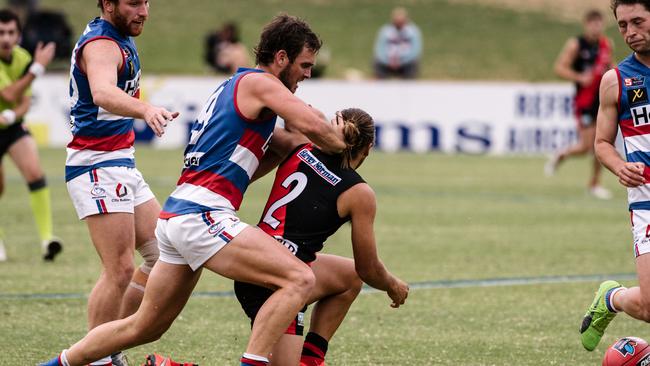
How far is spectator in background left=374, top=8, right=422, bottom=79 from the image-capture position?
88.4ft

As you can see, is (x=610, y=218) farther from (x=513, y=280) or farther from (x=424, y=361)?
(x=424, y=361)

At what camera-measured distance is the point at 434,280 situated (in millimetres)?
9641

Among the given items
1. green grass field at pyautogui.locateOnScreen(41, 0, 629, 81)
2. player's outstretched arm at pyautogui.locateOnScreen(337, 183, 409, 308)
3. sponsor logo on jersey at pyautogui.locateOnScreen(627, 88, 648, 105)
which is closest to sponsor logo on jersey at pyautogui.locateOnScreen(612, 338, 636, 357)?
sponsor logo on jersey at pyautogui.locateOnScreen(627, 88, 648, 105)

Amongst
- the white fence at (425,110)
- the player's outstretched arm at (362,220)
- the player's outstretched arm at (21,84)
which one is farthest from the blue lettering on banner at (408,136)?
the player's outstretched arm at (362,220)

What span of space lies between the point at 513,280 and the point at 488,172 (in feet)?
34.2

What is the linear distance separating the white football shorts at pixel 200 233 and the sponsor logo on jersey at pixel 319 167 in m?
0.54

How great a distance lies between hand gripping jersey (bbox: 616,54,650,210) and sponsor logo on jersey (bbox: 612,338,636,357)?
0.74 m

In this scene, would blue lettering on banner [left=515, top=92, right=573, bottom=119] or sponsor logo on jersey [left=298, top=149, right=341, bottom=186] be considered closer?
sponsor logo on jersey [left=298, top=149, right=341, bottom=186]

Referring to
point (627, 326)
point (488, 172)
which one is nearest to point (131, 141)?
point (627, 326)

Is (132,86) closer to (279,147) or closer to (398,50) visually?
(279,147)

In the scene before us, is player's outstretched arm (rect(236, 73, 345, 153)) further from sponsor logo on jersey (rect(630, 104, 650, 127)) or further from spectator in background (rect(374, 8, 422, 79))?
spectator in background (rect(374, 8, 422, 79))

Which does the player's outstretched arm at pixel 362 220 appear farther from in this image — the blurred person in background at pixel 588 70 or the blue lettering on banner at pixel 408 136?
the blue lettering on banner at pixel 408 136

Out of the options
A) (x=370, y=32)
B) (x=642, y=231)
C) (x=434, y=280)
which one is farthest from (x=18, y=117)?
(x=370, y=32)

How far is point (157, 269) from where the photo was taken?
5.64 m
